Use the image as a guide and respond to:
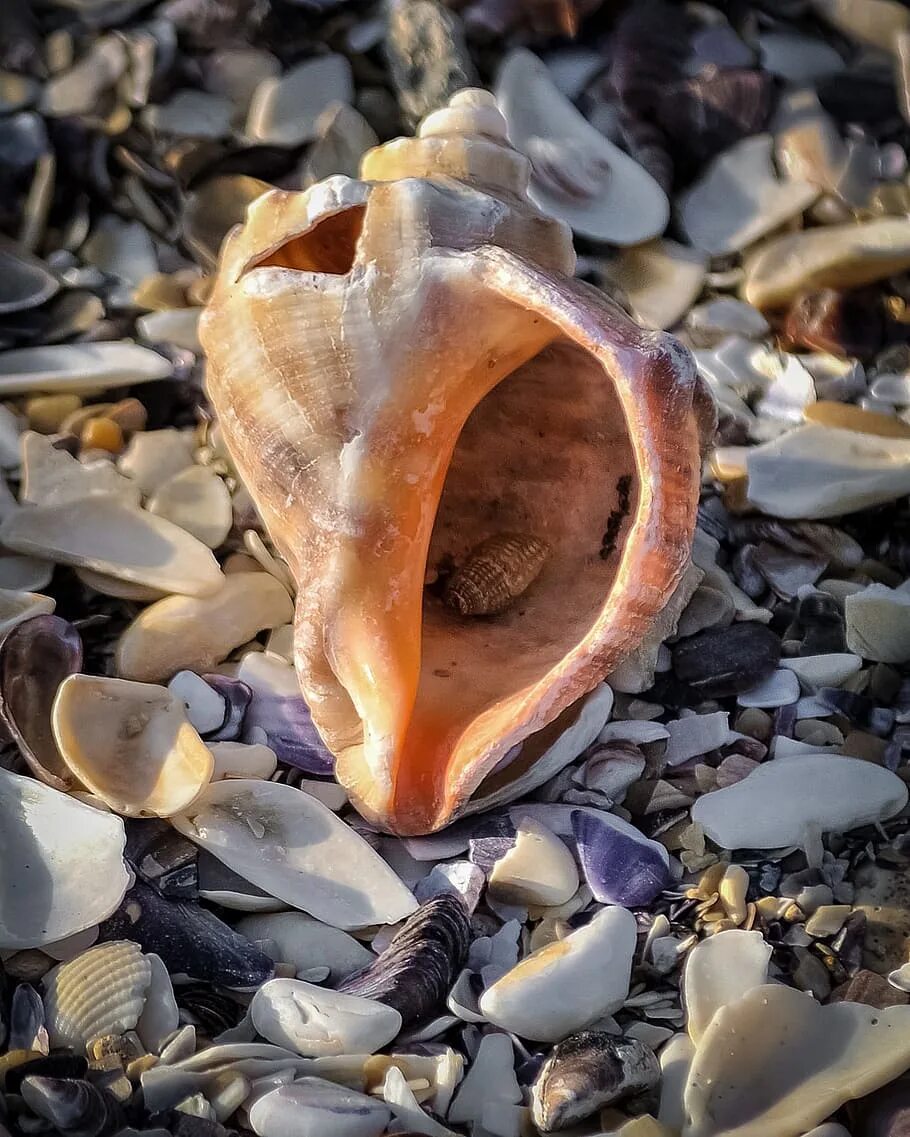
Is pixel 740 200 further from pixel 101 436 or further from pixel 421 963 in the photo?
pixel 421 963

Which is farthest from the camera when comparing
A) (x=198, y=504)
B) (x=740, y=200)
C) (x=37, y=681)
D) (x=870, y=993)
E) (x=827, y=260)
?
(x=740, y=200)

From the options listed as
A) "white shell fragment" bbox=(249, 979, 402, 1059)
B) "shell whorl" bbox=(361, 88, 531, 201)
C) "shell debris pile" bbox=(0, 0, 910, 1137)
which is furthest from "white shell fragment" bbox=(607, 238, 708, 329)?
"white shell fragment" bbox=(249, 979, 402, 1059)

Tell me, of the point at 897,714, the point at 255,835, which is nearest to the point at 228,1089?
the point at 255,835

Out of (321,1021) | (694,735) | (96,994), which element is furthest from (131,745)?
(694,735)

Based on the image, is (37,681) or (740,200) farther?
(740,200)

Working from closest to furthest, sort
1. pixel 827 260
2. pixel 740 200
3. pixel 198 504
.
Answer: pixel 198 504 < pixel 827 260 < pixel 740 200

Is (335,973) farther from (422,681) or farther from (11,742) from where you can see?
(11,742)

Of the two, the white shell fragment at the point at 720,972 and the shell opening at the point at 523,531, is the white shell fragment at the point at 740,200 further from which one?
the white shell fragment at the point at 720,972
